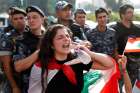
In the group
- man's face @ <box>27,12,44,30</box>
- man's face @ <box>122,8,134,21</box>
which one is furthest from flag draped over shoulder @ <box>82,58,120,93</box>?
man's face @ <box>122,8,134,21</box>

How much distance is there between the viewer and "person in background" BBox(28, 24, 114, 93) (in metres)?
4.18

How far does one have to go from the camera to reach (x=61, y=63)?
4.24 metres

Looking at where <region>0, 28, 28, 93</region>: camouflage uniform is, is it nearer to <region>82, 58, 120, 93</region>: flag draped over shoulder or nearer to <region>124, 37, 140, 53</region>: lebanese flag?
<region>82, 58, 120, 93</region>: flag draped over shoulder

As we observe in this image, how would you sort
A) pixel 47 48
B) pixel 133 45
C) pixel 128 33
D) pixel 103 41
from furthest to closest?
pixel 128 33
pixel 103 41
pixel 133 45
pixel 47 48

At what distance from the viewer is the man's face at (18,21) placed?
5484 mm

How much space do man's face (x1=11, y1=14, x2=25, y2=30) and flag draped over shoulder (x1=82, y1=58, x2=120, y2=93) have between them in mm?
1234

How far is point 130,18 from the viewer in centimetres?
749

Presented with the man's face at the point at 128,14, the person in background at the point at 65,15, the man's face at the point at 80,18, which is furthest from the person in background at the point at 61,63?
the man's face at the point at 80,18

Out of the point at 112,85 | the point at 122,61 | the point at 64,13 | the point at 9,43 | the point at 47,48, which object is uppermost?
the point at 64,13

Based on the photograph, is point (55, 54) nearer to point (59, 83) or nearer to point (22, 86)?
point (59, 83)

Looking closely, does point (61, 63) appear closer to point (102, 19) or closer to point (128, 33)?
point (102, 19)

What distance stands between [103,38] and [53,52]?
8.65 feet

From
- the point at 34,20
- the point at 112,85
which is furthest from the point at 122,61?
the point at 34,20

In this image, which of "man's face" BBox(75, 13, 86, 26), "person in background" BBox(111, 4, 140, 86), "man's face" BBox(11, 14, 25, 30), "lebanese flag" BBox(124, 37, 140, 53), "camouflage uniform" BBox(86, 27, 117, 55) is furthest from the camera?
"man's face" BBox(75, 13, 86, 26)
